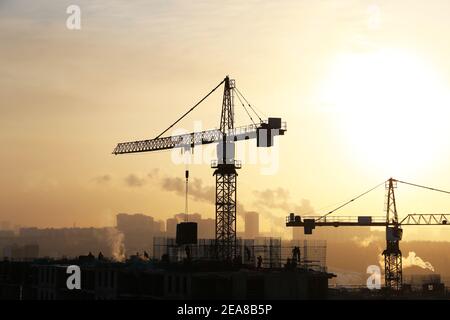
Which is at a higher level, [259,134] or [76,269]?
[259,134]

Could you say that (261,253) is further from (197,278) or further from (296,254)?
(197,278)

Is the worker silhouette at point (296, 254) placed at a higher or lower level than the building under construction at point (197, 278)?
higher

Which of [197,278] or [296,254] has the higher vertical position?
[296,254]

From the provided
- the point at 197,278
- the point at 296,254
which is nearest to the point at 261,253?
the point at 296,254

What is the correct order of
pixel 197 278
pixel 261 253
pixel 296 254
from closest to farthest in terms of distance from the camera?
pixel 197 278 < pixel 296 254 < pixel 261 253

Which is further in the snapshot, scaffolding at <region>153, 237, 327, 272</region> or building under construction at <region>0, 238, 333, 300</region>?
scaffolding at <region>153, 237, 327, 272</region>

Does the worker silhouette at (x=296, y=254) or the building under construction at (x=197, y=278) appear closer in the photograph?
the building under construction at (x=197, y=278)

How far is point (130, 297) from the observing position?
457 feet

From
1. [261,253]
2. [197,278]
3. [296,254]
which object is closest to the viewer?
[197,278]

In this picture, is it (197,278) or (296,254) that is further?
(296,254)

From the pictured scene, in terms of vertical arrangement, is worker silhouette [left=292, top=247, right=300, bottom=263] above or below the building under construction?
above
